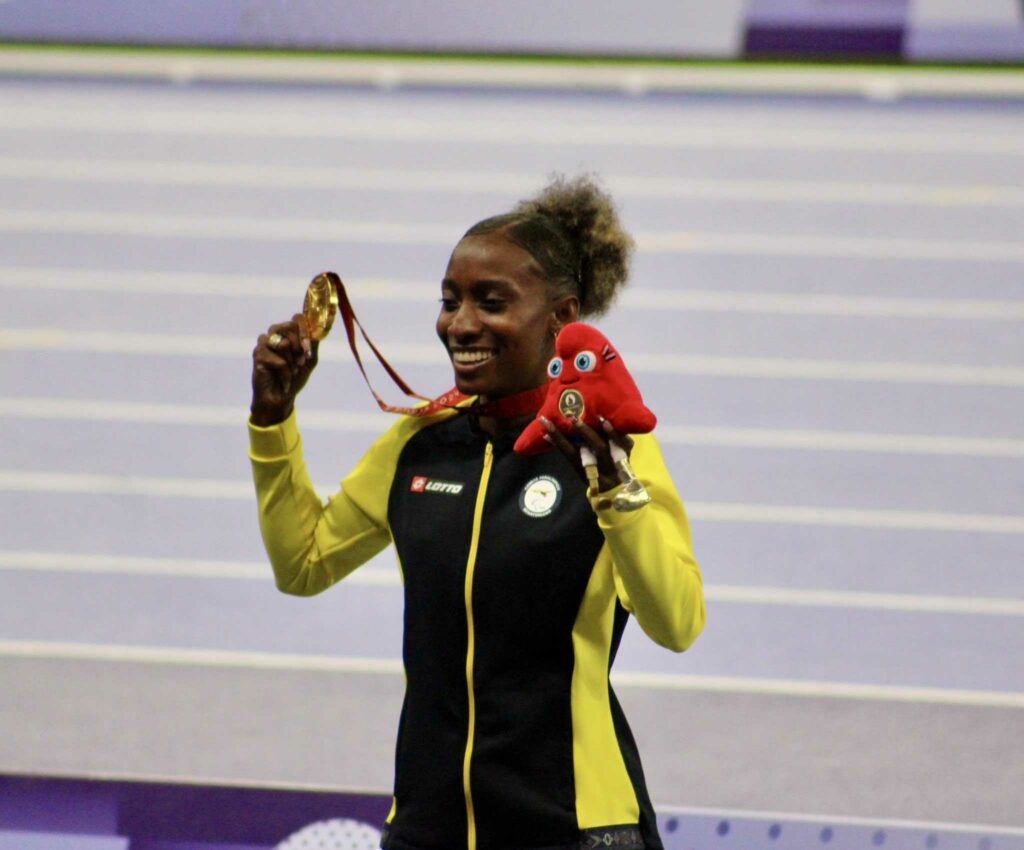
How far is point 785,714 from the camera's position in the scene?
12.7 ft

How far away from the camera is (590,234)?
225cm

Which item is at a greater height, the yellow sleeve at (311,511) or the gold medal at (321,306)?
the gold medal at (321,306)

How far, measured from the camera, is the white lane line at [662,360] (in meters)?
6.43

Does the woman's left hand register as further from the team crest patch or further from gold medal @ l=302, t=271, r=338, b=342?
gold medal @ l=302, t=271, r=338, b=342

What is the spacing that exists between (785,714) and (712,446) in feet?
6.56

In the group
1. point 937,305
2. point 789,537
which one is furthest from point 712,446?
point 937,305

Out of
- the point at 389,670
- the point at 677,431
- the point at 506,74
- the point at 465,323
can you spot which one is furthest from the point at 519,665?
the point at 506,74

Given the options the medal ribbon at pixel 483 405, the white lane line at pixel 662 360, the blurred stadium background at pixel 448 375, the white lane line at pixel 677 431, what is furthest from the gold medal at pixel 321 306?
the white lane line at pixel 662 360

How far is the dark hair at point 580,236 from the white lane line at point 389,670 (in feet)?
6.21

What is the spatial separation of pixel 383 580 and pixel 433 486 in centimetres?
270

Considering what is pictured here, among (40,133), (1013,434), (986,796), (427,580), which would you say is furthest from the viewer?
(40,133)

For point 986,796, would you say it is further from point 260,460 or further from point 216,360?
point 216,360

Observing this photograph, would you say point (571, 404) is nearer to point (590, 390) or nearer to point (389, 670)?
point (590, 390)

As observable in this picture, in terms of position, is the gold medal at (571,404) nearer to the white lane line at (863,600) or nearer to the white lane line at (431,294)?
the white lane line at (863,600)
